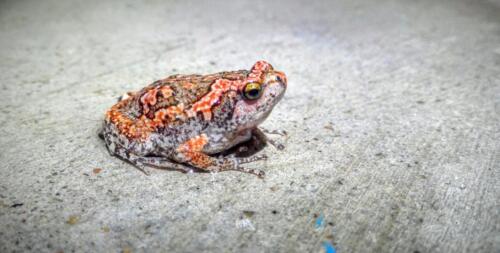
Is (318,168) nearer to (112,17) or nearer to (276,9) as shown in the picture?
(276,9)

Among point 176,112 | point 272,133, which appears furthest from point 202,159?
point 272,133

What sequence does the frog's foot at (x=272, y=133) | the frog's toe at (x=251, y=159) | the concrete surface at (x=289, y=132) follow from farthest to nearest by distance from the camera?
the frog's foot at (x=272, y=133) → the frog's toe at (x=251, y=159) → the concrete surface at (x=289, y=132)

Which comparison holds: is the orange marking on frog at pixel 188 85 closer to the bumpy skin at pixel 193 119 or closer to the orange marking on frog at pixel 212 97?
the bumpy skin at pixel 193 119

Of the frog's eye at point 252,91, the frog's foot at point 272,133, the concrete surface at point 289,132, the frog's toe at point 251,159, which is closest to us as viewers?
the concrete surface at point 289,132

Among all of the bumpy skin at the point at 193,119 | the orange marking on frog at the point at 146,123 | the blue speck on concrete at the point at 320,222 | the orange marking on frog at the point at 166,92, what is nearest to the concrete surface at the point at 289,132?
the blue speck on concrete at the point at 320,222

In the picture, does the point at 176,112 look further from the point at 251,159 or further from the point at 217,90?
the point at 251,159

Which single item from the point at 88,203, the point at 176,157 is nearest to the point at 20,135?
the point at 88,203
